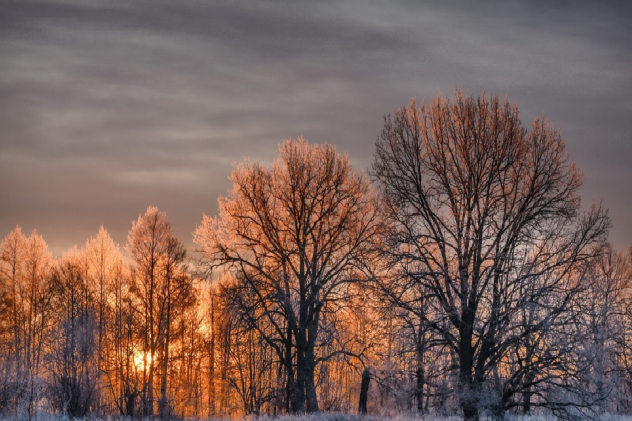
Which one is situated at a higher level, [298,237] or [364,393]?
[298,237]

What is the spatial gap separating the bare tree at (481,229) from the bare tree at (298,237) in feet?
20.1

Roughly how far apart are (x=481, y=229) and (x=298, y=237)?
1047 cm

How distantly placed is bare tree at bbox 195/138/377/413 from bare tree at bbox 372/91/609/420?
612 cm

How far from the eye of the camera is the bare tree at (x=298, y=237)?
100ft

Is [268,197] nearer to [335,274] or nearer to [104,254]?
[335,274]

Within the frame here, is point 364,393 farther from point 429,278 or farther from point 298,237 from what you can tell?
point 298,237

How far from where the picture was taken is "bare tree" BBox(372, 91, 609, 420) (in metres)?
23.0

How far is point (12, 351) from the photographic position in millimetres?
45562

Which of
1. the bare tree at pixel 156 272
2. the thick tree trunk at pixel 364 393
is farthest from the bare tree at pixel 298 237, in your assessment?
the bare tree at pixel 156 272

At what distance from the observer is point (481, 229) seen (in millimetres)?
23688

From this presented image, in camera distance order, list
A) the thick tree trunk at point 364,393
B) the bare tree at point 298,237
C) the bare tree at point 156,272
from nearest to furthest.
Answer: the thick tree trunk at point 364,393 → the bare tree at point 298,237 → the bare tree at point 156,272

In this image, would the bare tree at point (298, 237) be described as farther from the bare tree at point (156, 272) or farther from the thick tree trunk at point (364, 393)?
the bare tree at point (156, 272)

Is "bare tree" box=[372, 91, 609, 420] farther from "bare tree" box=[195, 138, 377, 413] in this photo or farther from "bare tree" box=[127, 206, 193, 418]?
"bare tree" box=[127, 206, 193, 418]

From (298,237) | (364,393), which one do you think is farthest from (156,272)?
(364,393)
